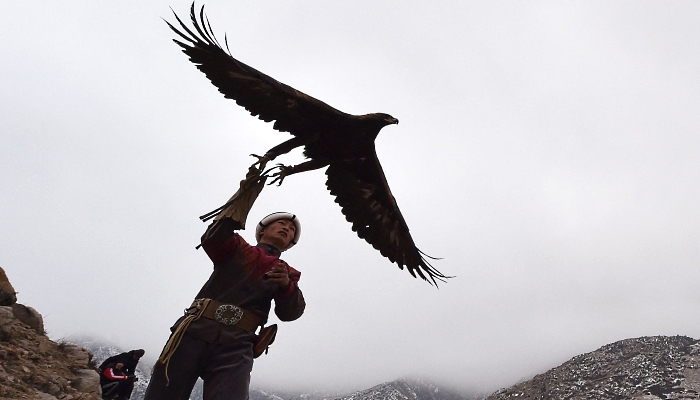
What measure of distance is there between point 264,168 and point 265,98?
0.66 m

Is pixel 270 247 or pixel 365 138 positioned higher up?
pixel 365 138

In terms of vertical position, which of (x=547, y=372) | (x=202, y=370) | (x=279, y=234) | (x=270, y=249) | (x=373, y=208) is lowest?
(x=202, y=370)

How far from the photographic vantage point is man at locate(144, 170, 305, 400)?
2.62 meters

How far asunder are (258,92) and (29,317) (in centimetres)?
693

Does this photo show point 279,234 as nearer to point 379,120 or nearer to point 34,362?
point 379,120

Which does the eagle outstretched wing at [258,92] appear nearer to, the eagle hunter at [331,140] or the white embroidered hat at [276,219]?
the eagle hunter at [331,140]

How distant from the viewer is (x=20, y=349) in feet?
21.2

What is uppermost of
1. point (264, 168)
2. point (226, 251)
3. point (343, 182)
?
point (343, 182)

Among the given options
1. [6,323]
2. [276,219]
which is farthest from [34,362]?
[276,219]

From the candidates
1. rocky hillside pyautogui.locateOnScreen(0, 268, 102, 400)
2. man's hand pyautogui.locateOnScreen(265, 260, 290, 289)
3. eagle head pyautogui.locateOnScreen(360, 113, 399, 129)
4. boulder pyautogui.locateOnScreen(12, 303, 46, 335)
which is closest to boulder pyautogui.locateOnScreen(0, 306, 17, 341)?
rocky hillside pyautogui.locateOnScreen(0, 268, 102, 400)

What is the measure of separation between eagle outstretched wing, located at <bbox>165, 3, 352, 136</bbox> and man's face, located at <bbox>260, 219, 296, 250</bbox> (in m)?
0.78

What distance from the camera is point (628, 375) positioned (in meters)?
54.8

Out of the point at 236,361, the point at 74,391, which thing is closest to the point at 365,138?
the point at 236,361

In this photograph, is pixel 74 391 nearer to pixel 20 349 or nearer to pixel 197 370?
pixel 20 349
